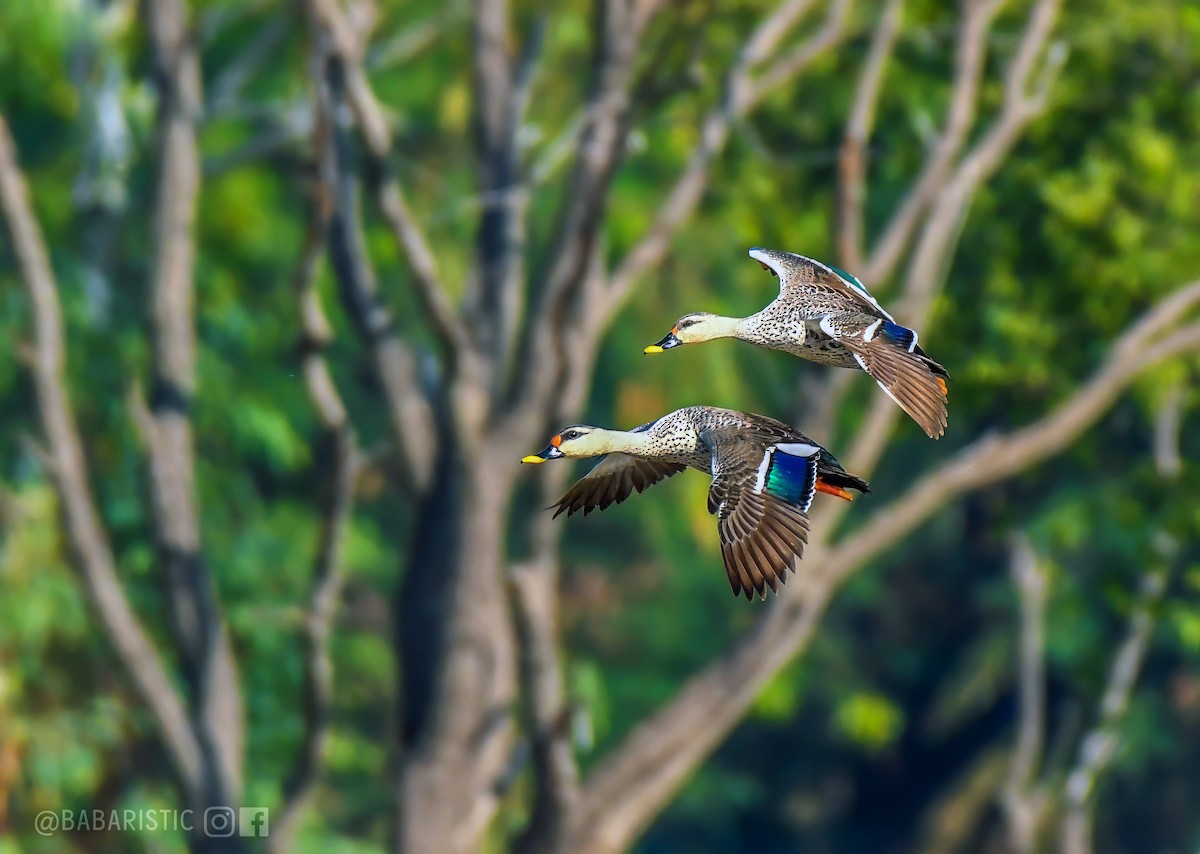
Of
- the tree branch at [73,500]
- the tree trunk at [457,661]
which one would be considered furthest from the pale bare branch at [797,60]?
the tree branch at [73,500]

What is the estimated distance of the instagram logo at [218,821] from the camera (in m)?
14.2

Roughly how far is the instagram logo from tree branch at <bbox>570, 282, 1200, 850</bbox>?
223 centimetres

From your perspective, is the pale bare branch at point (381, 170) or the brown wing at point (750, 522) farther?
the pale bare branch at point (381, 170)

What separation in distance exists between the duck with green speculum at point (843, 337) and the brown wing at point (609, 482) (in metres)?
0.57

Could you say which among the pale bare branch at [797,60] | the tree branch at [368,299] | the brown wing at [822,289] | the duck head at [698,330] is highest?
the pale bare branch at [797,60]

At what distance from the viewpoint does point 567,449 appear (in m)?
6.24

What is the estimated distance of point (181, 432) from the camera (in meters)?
14.3

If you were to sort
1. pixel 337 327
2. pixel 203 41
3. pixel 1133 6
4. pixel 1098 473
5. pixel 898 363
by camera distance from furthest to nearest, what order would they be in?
pixel 337 327 < pixel 1098 473 < pixel 203 41 < pixel 1133 6 < pixel 898 363

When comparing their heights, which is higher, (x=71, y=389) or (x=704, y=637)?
(x=71, y=389)

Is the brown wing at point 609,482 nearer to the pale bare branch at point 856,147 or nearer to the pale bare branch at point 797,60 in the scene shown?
the pale bare branch at point 856,147

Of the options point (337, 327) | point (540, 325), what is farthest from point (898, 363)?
point (337, 327)

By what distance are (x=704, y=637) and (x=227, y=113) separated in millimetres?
8116

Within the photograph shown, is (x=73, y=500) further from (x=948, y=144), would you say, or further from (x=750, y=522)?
(x=750, y=522)

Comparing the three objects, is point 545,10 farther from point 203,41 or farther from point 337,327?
point 337,327
